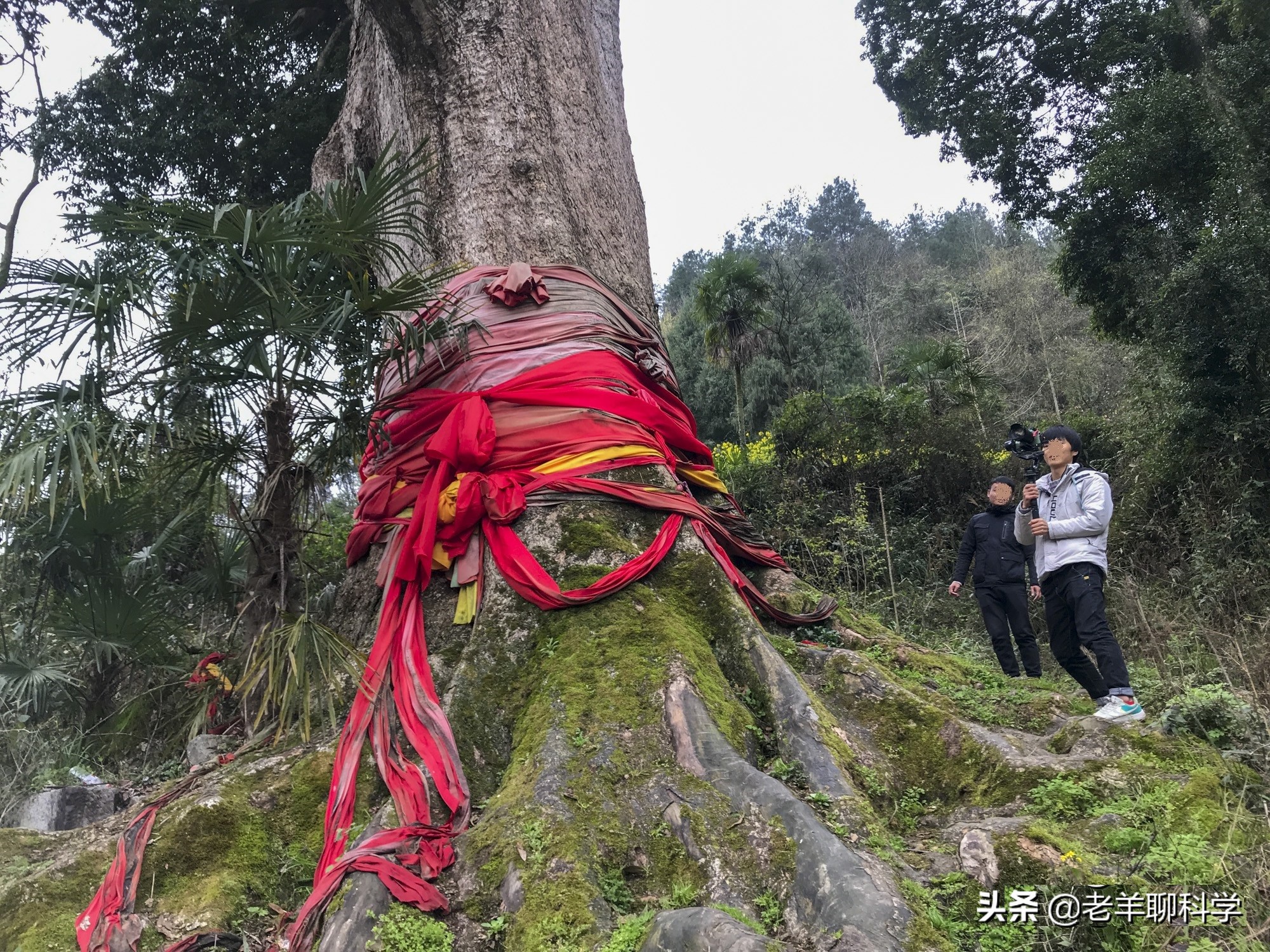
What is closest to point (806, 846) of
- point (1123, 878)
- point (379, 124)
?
point (1123, 878)

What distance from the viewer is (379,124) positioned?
5816 mm

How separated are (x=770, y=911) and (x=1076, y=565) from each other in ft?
8.19

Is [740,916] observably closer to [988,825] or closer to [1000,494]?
[988,825]

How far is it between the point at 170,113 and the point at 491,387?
29.0ft

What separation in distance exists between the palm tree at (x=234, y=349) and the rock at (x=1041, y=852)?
115 inches

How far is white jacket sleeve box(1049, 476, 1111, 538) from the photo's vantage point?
4016 millimetres

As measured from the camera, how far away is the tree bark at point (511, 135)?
4914mm

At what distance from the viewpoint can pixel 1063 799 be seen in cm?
285

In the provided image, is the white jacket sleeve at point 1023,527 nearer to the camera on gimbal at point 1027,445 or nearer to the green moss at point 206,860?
the camera on gimbal at point 1027,445

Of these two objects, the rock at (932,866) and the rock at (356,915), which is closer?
the rock at (356,915)

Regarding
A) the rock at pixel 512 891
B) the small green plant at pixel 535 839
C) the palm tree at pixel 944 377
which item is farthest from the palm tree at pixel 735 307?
the rock at pixel 512 891

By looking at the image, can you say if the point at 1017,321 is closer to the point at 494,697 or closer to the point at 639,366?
the point at 639,366

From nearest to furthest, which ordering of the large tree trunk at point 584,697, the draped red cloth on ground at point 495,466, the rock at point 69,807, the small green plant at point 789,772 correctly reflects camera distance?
the large tree trunk at point 584,697 < the small green plant at point 789,772 < the draped red cloth on ground at point 495,466 < the rock at point 69,807

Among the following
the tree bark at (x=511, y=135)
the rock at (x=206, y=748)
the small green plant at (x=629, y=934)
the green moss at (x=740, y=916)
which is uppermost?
the tree bark at (x=511, y=135)
